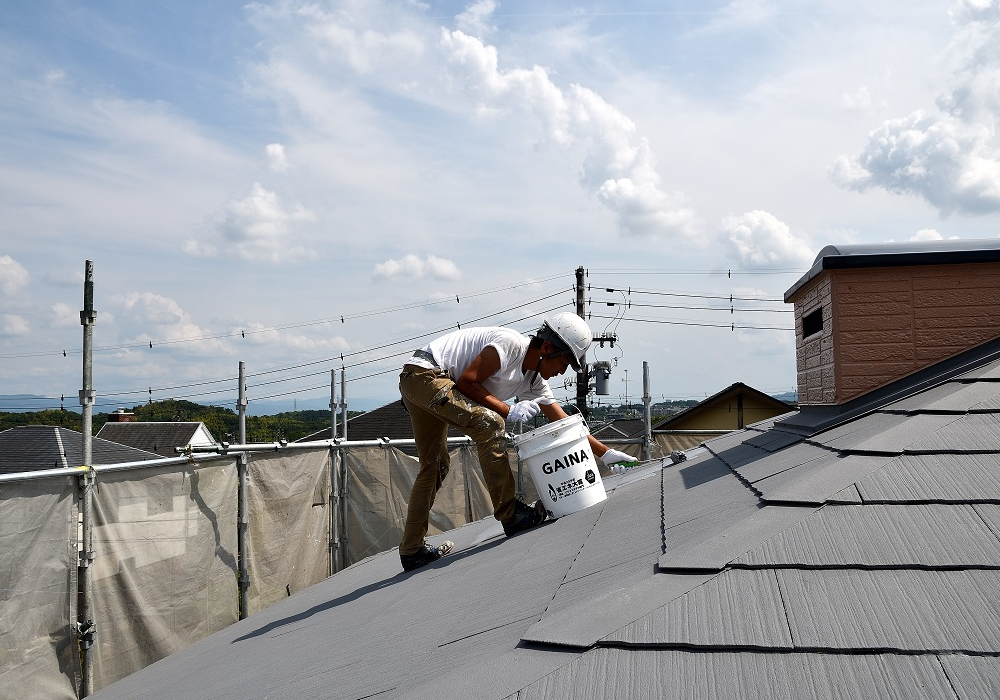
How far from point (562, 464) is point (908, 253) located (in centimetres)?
229

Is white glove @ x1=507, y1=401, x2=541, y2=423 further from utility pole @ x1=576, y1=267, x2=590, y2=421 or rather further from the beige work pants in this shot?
utility pole @ x1=576, y1=267, x2=590, y2=421

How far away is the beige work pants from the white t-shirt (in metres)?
0.11

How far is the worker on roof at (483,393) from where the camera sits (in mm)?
4477

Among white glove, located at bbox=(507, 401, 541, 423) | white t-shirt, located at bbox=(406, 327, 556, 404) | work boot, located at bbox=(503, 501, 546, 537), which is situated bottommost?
work boot, located at bbox=(503, 501, 546, 537)

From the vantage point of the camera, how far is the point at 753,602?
70.7 inches

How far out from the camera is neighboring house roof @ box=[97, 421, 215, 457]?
128 feet

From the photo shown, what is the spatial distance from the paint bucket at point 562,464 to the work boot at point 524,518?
0.21ft

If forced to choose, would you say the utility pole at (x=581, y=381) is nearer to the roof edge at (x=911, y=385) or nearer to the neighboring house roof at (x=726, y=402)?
the neighboring house roof at (x=726, y=402)

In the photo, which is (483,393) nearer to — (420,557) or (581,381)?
(420,557)

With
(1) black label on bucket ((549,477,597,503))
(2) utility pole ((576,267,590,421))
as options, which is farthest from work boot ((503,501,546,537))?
(2) utility pole ((576,267,590,421))

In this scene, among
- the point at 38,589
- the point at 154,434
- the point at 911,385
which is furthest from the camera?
the point at 154,434

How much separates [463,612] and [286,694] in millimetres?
673

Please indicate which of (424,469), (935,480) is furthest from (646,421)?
(935,480)

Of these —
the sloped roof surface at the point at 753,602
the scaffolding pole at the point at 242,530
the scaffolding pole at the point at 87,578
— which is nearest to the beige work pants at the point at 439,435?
the sloped roof surface at the point at 753,602
